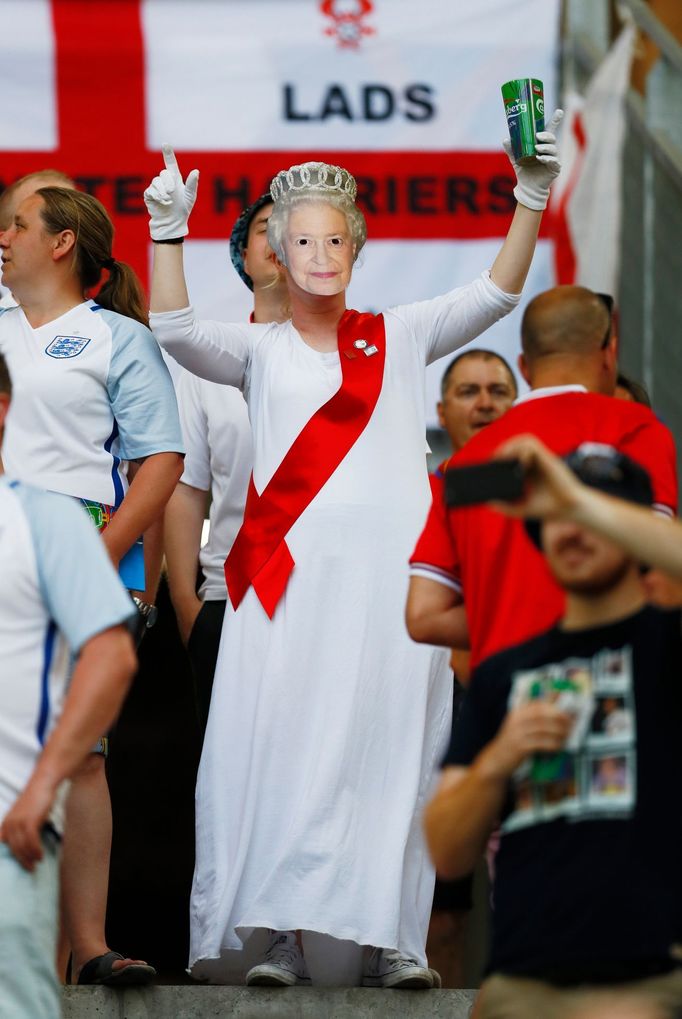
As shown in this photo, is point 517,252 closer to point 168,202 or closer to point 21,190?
point 168,202

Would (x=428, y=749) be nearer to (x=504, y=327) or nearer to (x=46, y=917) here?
(x=46, y=917)

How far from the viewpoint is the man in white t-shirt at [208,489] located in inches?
205

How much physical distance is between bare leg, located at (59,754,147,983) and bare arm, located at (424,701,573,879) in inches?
62.0

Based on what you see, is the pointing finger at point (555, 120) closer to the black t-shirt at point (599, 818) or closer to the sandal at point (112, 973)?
the black t-shirt at point (599, 818)

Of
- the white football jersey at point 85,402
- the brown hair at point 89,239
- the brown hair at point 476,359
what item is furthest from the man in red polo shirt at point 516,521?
the brown hair at point 476,359

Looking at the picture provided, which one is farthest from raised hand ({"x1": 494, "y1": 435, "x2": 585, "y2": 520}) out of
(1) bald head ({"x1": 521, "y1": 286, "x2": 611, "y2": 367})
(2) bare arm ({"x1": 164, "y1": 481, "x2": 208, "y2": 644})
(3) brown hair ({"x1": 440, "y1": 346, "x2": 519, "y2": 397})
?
(3) brown hair ({"x1": 440, "y1": 346, "x2": 519, "y2": 397})

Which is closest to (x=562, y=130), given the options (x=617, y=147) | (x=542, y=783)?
(x=617, y=147)

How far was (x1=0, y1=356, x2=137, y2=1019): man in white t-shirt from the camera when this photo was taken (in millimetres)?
3012

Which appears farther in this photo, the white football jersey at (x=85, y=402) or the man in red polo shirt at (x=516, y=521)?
the white football jersey at (x=85, y=402)

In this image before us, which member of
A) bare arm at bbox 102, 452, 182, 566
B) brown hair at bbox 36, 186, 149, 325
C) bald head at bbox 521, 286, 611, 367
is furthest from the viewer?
brown hair at bbox 36, 186, 149, 325

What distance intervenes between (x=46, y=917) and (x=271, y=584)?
162cm

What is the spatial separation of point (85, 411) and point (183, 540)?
90 centimetres

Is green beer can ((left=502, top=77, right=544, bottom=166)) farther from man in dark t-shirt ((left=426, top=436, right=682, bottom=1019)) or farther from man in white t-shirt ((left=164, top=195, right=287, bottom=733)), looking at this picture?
man in dark t-shirt ((left=426, top=436, right=682, bottom=1019))

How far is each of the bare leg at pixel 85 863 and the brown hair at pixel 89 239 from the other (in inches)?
47.8
